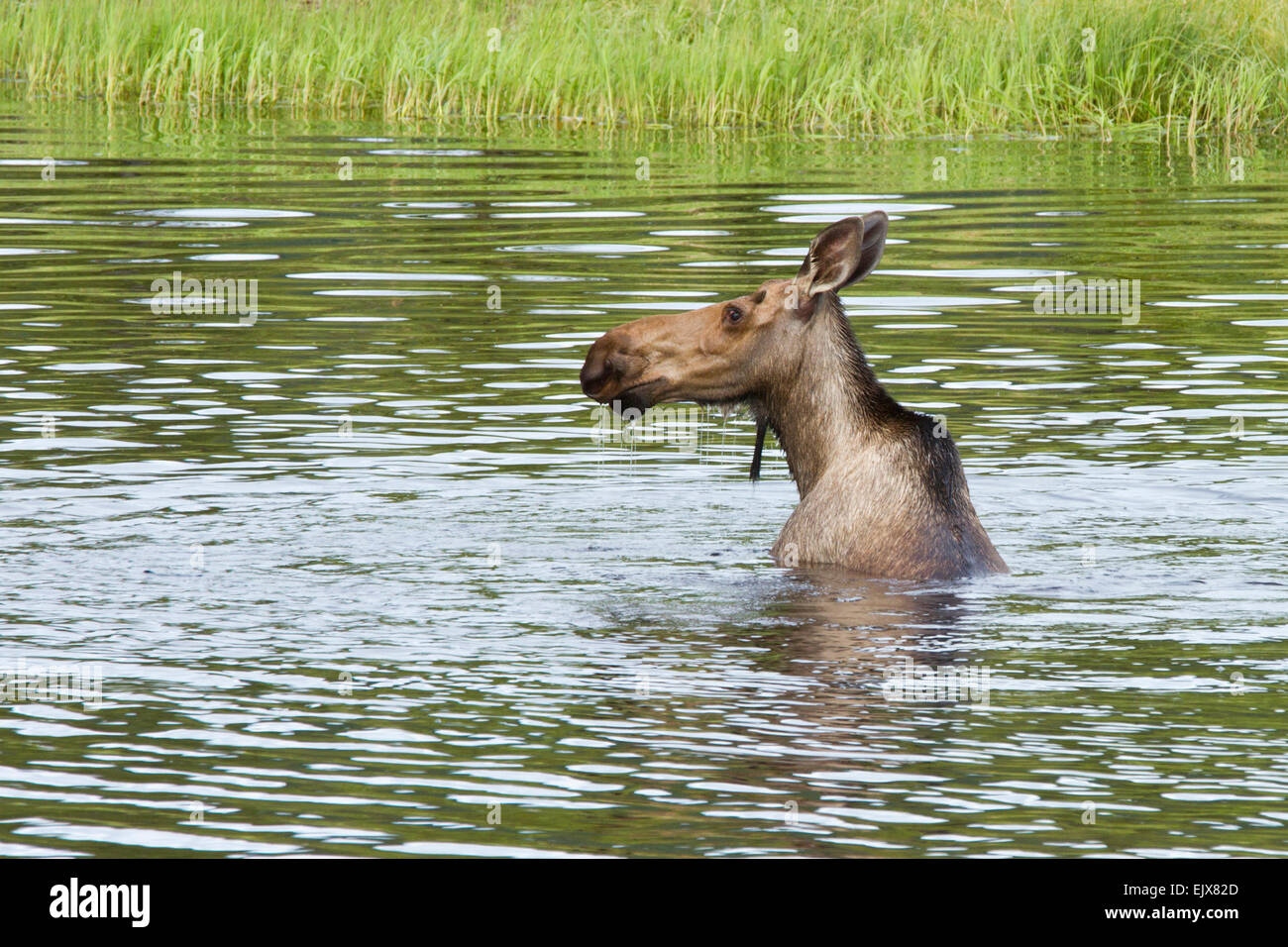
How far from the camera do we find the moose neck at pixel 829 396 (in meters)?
9.21

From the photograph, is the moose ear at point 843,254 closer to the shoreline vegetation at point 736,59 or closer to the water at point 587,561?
the water at point 587,561

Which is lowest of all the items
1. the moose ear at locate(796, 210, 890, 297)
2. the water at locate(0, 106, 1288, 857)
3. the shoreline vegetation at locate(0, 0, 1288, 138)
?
the water at locate(0, 106, 1288, 857)

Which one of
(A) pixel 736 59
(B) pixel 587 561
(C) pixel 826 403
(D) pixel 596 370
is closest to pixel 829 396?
(C) pixel 826 403

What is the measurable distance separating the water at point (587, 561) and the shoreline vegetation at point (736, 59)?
509 cm

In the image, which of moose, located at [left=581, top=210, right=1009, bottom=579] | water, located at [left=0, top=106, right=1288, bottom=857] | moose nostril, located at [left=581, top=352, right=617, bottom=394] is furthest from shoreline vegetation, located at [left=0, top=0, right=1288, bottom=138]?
moose nostril, located at [left=581, top=352, right=617, bottom=394]

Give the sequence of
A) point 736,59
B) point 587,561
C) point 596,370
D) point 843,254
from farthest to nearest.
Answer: point 736,59 < point 587,561 < point 596,370 < point 843,254

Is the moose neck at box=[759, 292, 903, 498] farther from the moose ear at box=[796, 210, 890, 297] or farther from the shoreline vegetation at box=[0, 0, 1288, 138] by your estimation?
the shoreline vegetation at box=[0, 0, 1288, 138]

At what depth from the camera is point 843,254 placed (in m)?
8.99

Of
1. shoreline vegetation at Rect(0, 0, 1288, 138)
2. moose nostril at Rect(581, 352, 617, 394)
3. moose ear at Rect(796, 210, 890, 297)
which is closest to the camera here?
moose ear at Rect(796, 210, 890, 297)

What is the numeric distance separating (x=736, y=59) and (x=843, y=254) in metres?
18.0

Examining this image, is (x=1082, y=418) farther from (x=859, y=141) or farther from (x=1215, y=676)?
(x=859, y=141)

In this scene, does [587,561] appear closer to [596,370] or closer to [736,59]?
[596,370]

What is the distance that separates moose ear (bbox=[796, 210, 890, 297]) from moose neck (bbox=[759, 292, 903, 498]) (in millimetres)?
182

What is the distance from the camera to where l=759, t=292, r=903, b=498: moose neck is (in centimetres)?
921
